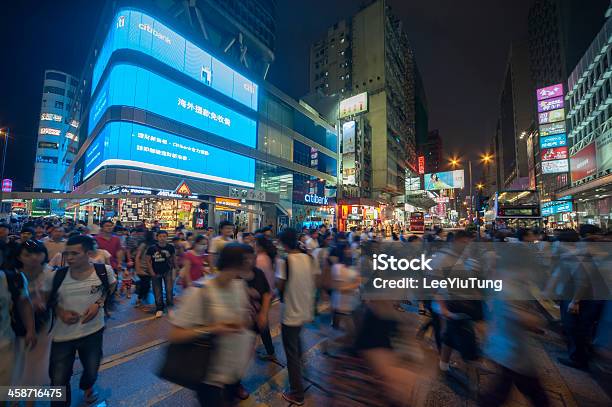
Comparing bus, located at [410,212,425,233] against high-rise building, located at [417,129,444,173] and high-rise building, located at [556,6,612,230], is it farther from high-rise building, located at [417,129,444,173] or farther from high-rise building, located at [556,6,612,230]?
high-rise building, located at [417,129,444,173]

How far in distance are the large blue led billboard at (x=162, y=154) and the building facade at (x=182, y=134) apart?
0.08 metres

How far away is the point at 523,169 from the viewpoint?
88.8 meters

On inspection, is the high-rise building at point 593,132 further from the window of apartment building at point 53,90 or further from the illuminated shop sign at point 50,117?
the window of apartment building at point 53,90

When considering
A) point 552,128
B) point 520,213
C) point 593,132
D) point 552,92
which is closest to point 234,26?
point 520,213

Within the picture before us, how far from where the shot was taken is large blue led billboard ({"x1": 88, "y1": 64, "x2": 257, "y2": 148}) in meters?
21.1

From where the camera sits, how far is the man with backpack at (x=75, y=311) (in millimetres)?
2713

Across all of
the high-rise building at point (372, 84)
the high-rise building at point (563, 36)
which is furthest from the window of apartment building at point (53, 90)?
the high-rise building at point (563, 36)

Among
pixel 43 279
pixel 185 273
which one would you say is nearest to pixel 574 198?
pixel 185 273

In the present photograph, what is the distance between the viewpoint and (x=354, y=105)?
51656mm

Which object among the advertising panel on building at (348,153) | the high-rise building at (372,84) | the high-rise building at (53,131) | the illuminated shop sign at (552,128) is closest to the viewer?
the illuminated shop sign at (552,128)

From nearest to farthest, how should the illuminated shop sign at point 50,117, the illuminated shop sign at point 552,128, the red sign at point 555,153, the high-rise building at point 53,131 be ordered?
the red sign at point 555,153, the illuminated shop sign at point 552,128, the high-rise building at point 53,131, the illuminated shop sign at point 50,117

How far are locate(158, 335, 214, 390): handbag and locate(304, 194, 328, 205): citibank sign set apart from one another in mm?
36935

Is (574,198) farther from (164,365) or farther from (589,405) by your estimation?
(164,365)

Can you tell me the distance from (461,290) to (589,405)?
1.78 meters
